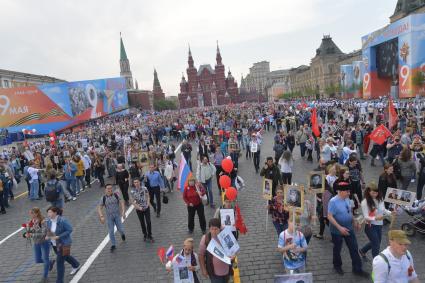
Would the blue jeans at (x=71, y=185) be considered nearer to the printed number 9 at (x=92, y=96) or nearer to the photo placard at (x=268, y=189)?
the photo placard at (x=268, y=189)

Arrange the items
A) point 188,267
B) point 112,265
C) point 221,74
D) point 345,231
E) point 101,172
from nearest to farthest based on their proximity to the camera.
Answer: point 188,267, point 345,231, point 112,265, point 101,172, point 221,74

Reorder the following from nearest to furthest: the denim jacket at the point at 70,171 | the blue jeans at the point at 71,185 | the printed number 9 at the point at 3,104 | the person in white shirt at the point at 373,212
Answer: the person in white shirt at the point at 373,212, the denim jacket at the point at 70,171, the blue jeans at the point at 71,185, the printed number 9 at the point at 3,104

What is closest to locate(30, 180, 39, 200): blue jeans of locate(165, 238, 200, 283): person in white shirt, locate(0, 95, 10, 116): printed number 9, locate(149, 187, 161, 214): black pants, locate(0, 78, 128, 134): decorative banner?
locate(149, 187, 161, 214): black pants

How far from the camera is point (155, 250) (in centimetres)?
700

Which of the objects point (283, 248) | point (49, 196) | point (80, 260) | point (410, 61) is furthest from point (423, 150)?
point (410, 61)

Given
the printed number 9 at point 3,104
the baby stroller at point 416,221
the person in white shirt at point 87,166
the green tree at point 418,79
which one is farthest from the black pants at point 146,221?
the green tree at point 418,79

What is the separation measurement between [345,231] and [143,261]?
3907mm

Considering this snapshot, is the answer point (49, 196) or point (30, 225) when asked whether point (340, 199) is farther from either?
point (49, 196)

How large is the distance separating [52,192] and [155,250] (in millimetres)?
3882

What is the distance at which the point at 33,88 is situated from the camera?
36469mm

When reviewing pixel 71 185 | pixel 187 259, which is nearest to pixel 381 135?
pixel 187 259

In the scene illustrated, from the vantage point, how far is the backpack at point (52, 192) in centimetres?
897

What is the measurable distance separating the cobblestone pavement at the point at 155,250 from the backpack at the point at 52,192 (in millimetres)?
932

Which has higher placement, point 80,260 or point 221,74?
point 221,74
